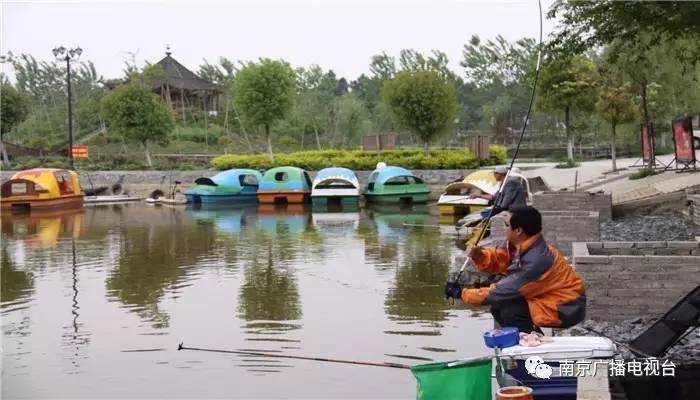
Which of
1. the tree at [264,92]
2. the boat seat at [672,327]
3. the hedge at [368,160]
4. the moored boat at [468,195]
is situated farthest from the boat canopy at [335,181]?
the boat seat at [672,327]

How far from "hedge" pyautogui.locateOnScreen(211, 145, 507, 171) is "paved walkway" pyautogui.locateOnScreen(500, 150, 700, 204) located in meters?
2.08

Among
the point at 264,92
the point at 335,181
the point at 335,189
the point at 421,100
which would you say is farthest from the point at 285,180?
the point at 264,92

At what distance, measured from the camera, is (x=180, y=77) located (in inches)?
1927

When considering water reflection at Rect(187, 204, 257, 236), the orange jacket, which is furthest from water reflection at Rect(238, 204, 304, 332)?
the orange jacket

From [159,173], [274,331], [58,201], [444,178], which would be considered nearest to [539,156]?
[444,178]

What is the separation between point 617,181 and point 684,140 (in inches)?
155

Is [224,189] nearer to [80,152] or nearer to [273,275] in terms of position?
[80,152]

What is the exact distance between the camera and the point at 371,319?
8.75 meters

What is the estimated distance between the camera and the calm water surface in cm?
672

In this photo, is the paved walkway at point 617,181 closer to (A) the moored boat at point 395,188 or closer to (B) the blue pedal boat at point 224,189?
(A) the moored boat at point 395,188

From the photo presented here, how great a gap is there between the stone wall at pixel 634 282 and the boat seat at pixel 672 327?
1.65 m

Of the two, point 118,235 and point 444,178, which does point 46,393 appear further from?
point 444,178

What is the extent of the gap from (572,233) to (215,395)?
5390mm

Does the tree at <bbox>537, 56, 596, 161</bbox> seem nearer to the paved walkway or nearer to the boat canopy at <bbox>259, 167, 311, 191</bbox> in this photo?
the paved walkway
